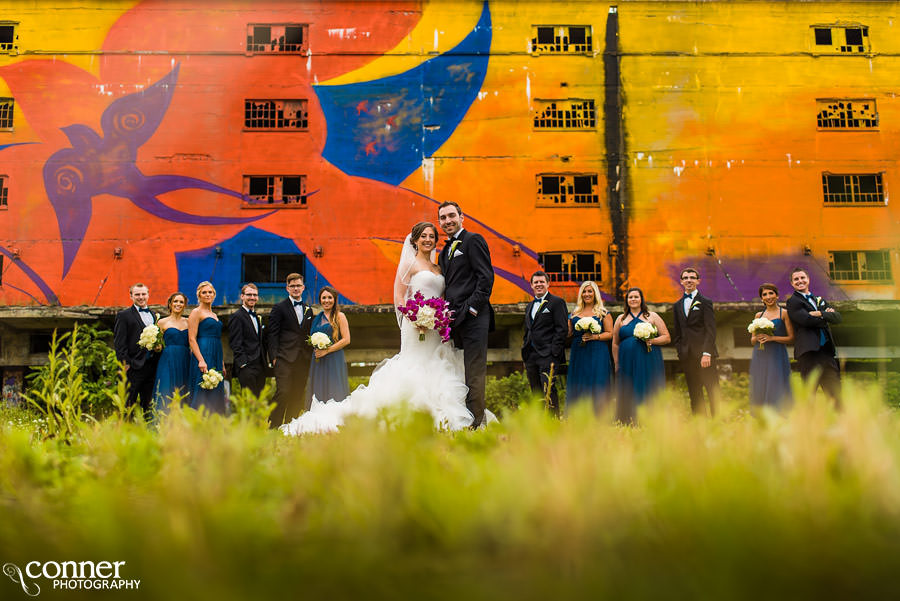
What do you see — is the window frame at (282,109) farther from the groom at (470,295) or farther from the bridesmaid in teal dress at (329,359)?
the groom at (470,295)

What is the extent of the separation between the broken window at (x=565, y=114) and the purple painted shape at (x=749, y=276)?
491 cm

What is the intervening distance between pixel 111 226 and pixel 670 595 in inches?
843

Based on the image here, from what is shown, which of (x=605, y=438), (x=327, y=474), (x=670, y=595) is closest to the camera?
(x=670, y=595)

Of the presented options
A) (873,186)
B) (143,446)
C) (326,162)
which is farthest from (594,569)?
(873,186)

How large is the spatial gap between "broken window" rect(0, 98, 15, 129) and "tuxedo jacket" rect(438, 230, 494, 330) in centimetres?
1822

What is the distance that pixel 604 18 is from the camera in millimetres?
21328

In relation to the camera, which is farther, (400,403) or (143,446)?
(143,446)

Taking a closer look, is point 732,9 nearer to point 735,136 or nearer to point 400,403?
point 735,136

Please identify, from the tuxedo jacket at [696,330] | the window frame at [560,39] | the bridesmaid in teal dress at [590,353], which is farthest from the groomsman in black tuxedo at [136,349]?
A: the window frame at [560,39]

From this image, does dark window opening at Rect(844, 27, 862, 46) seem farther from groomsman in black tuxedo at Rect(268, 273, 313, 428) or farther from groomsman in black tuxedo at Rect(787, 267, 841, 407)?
groomsman in black tuxedo at Rect(268, 273, 313, 428)

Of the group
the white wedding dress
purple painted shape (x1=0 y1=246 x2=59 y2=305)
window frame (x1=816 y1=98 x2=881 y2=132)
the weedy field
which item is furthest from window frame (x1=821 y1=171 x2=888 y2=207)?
purple painted shape (x1=0 y1=246 x2=59 y2=305)

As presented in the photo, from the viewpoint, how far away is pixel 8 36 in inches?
836

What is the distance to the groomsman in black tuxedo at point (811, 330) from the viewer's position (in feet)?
33.6

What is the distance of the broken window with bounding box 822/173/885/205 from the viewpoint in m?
20.8
